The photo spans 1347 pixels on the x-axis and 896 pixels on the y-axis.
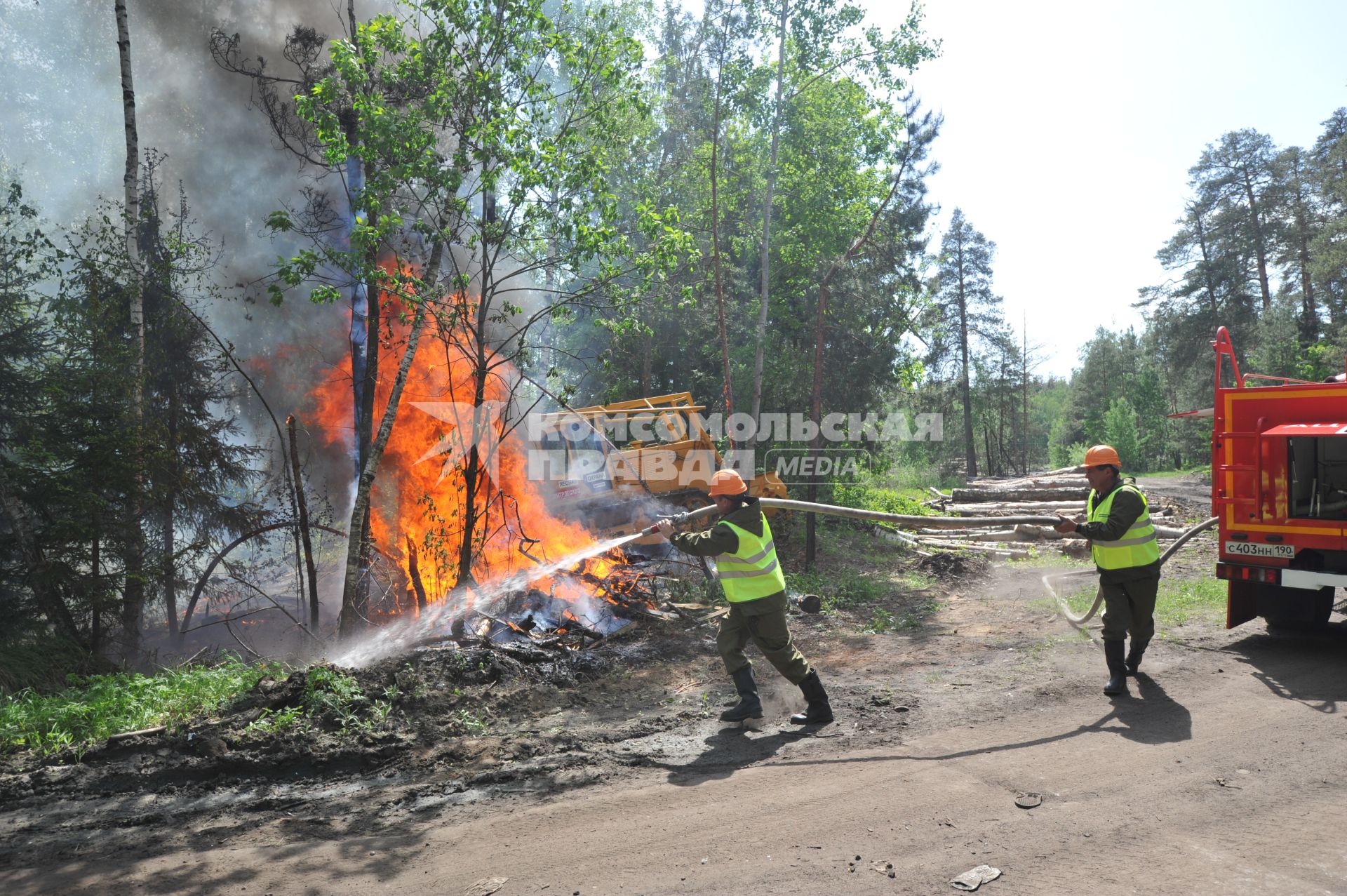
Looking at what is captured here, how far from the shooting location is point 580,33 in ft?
→ 33.8

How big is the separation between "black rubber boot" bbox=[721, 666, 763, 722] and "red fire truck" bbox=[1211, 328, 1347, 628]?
502 cm

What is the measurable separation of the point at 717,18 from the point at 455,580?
15.1m

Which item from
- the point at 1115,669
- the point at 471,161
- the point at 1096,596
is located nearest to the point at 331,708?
the point at 471,161

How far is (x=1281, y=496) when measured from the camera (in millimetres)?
8062

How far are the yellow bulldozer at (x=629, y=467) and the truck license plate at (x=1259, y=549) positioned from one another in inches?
285

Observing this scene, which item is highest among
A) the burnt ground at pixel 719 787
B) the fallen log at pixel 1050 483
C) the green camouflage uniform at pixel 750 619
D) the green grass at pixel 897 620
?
the green camouflage uniform at pixel 750 619

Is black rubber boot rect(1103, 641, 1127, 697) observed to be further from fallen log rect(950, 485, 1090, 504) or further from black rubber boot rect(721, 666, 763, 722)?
fallen log rect(950, 485, 1090, 504)

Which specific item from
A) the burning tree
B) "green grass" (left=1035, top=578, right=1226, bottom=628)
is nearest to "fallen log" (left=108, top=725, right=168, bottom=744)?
the burning tree

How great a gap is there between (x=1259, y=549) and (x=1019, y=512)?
13.3 m

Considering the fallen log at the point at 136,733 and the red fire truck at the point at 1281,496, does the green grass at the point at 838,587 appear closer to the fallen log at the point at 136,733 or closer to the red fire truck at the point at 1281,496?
the red fire truck at the point at 1281,496

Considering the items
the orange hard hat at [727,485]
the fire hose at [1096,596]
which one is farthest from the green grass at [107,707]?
the fire hose at [1096,596]

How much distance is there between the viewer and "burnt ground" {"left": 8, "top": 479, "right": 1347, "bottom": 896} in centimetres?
413

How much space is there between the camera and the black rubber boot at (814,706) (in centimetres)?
654

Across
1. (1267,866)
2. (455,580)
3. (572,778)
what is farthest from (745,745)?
(455,580)
